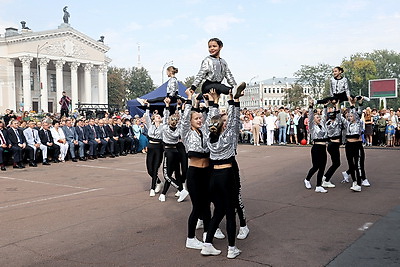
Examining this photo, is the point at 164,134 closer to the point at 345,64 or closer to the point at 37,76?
the point at 37,76

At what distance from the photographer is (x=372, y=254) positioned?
5.11 metres

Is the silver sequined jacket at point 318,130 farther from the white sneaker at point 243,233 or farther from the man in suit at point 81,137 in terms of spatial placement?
the man in suit at point 81,137

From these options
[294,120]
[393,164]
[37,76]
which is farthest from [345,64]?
[393,164]

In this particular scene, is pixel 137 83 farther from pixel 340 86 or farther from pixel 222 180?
pixel 222 180

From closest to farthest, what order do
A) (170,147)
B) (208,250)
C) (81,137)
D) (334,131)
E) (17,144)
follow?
(208,250) → (170,147) → (334,131) → (17,144) → (81,137)

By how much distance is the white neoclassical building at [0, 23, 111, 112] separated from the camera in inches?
2397

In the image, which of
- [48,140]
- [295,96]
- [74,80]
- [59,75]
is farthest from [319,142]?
[295,96]

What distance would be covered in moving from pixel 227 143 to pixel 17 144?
1205cm

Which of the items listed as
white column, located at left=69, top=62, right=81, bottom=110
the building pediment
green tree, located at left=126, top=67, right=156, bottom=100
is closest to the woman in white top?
the building pediment

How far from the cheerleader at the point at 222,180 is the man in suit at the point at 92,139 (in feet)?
43.6

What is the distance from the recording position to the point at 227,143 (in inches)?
206

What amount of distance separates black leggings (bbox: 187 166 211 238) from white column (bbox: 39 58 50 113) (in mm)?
59570

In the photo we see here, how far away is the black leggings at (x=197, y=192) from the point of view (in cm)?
552

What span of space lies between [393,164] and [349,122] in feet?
18.4
